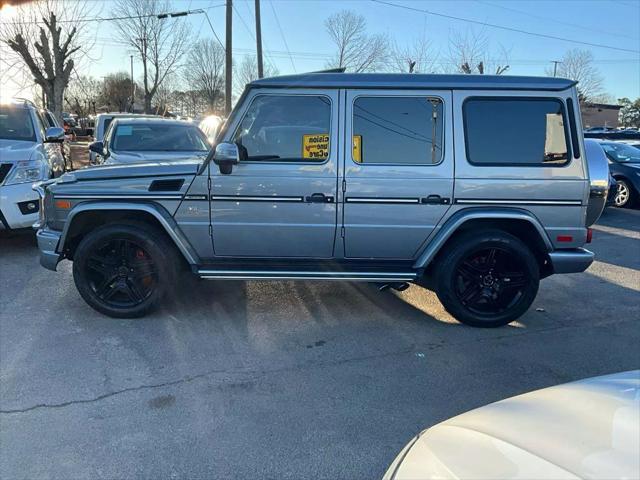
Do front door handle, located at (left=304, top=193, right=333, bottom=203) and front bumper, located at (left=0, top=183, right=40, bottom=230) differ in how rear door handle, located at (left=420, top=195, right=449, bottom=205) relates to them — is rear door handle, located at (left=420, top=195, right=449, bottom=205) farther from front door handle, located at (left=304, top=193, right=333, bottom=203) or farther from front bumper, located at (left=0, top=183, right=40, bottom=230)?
front bumper, located at (left=0, top=183, right=40, bottom=230)

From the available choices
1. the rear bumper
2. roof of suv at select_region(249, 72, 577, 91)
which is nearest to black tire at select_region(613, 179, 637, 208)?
the rear bumper

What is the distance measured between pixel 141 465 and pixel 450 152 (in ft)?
10.5

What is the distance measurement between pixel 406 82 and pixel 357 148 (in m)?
0.69

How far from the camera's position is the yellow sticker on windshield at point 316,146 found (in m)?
4.23

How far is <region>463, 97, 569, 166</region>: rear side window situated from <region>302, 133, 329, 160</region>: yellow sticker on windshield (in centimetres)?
119

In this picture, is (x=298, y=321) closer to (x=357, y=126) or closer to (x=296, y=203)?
(x=296, y=203)

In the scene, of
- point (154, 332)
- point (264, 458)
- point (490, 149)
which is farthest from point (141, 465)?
point (490, 149)

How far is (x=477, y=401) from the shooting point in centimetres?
331

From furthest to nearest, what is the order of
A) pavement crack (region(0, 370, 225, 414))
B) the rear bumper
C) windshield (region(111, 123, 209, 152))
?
1. windshield (region(111, 123, 209, 152))
2. the rear bumper
3. pavement crack (region(0, 370, 225, 414))

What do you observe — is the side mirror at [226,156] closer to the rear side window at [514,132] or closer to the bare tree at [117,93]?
the rear side window at [514,132]

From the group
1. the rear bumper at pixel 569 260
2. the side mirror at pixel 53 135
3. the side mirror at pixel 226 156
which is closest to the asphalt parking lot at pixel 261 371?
the rear bumper at pixel 569 260

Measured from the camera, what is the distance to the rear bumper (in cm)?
430

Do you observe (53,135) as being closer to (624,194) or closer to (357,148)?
(357,148)

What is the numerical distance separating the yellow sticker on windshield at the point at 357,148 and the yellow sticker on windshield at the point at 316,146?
227 mm
